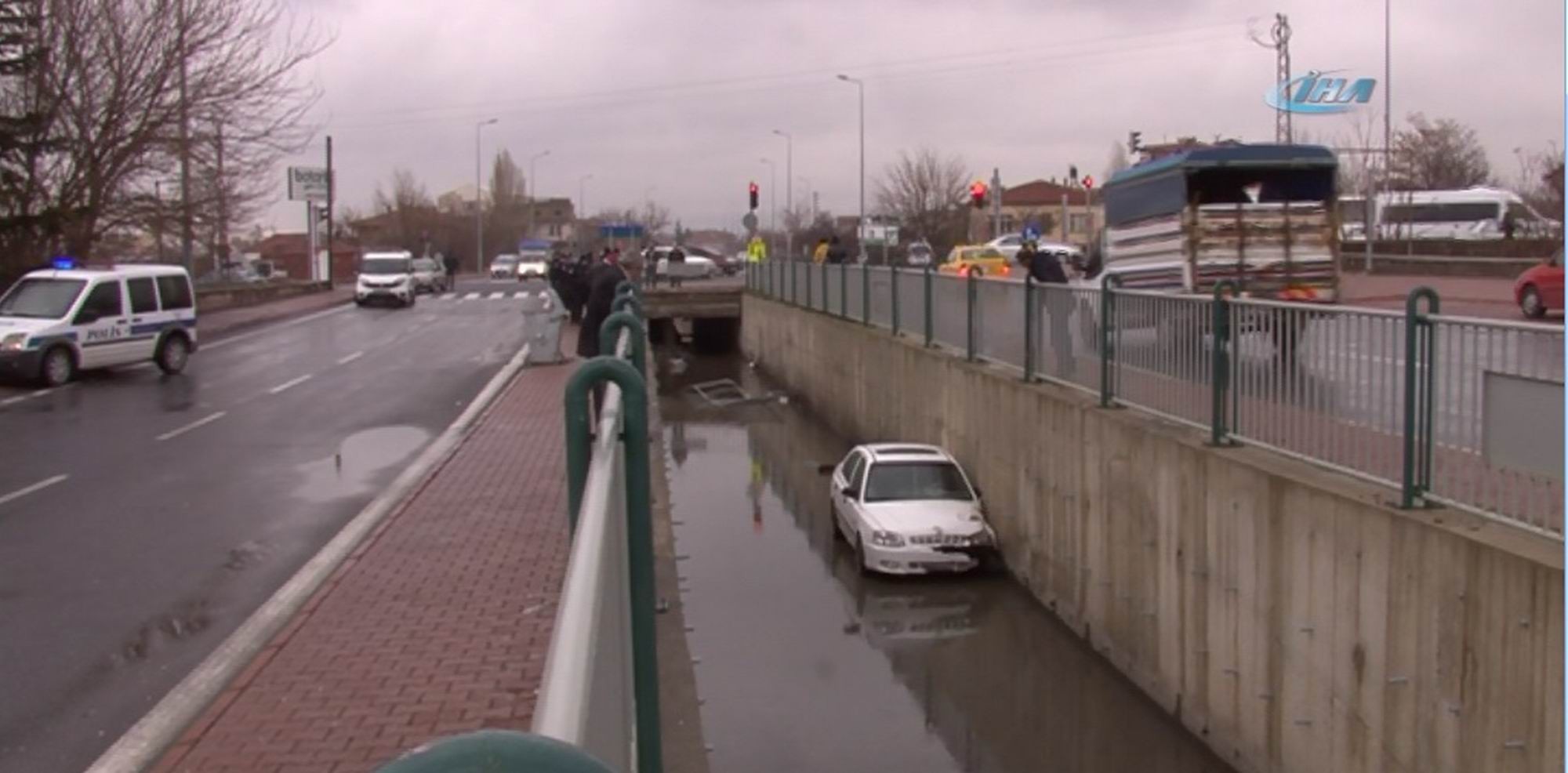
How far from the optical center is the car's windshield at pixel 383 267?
5216 cm

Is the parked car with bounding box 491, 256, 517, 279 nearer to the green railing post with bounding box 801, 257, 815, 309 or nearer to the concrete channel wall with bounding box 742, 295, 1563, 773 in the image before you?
the green railing post with bounding box 801, 257, 815, 309

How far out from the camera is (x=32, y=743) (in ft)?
24.9

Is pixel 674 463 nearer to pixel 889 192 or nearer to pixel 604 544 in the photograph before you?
pixel 604 544

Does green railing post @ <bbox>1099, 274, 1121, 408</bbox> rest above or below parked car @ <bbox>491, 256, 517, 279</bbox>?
below

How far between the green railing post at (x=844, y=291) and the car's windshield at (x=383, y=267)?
2228 cm

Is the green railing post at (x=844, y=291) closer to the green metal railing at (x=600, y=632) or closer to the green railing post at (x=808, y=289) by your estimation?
the green railing post at (x=808, y=289)

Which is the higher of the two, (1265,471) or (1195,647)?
(1265,471)

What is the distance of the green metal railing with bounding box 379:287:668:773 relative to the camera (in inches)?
47.5

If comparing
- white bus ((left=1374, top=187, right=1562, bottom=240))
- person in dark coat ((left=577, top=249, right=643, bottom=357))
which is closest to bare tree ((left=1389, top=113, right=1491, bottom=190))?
white bus ((left=1374, top=187, right=1562, bottom=240))

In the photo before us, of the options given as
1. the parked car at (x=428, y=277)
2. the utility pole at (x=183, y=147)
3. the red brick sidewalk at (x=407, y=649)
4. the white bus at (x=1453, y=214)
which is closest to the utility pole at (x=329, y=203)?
the parked car at (x=428, y=277)

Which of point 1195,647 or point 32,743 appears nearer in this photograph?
point 32,743

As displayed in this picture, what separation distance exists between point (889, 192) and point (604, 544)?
282ft

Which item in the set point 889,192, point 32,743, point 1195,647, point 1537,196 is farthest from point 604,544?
point 889,192

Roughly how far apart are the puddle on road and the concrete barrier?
27772 millimetres
